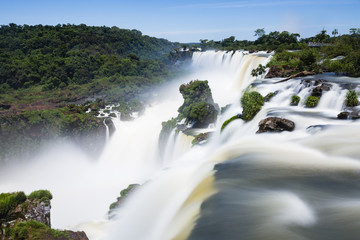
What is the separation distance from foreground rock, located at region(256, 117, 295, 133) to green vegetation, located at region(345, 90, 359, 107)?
13.8 ft

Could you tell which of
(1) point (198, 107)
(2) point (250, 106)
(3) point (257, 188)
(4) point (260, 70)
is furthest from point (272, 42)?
(3) point (257, 188)

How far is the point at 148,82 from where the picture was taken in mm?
51844

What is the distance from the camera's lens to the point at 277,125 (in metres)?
12.9

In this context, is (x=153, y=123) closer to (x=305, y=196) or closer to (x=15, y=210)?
(x=15, y=210)

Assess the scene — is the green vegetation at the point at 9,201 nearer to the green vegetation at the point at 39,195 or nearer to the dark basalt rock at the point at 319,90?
the green vegetation at the point at 39,195

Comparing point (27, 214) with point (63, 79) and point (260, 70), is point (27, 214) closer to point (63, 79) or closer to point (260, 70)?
point (260, 70)

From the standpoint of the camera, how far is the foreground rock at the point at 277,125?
12.8 m

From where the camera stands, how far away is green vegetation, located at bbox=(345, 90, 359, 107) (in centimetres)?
1434

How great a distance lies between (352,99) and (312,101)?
208 cm

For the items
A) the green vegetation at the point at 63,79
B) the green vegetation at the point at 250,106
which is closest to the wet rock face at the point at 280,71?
the green vegetation at the point at 250,106

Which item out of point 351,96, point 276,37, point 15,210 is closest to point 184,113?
point 351,96

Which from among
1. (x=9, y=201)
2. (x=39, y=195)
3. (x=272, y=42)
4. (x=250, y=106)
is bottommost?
(x=9, y=201)

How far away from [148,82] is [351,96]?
41.2 metres

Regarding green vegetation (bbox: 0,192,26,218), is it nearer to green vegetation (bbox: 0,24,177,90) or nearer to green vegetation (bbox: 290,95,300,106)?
green vegetation (bbox: 290,95,300,106)
